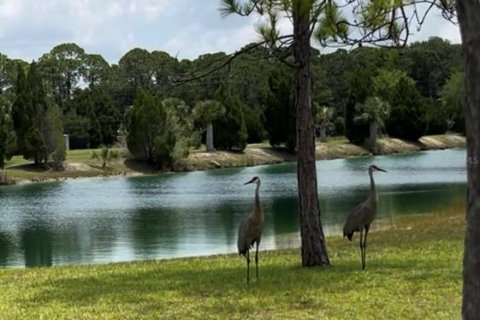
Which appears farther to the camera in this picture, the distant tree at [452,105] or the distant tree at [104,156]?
the distant tree at [452,105]

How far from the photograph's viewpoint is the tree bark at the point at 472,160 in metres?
3.23

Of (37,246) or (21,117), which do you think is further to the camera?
(21,117)

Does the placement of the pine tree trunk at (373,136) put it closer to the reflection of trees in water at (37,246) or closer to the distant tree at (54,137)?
the distant tree at (54,137)

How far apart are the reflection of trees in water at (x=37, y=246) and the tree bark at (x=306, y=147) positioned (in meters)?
10.2

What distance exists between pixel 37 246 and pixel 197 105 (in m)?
44.9

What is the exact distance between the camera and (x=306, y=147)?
10.3 meters

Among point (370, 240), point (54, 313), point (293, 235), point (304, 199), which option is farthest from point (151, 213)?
point (54, 313)

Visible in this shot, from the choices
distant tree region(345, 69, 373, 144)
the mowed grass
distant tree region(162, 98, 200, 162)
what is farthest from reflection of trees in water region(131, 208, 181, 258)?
distant tree region(345, 69, 373, 144)

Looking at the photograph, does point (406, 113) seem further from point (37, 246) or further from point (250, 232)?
point (250, 232)

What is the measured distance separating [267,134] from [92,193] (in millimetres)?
34105

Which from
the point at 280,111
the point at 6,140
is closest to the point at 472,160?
the point at 6,140

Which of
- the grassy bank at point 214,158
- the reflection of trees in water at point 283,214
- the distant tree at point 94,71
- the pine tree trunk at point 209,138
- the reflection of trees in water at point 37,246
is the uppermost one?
the distant tree at point 94,71

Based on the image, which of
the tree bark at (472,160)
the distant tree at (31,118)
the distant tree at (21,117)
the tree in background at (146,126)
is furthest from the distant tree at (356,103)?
the tree bark at (472,160)

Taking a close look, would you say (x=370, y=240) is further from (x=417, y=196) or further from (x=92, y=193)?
(x=92, y=193)
